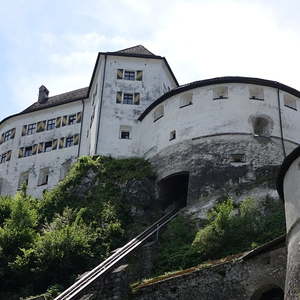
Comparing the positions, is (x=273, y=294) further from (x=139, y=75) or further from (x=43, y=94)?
(x=43, y=94)

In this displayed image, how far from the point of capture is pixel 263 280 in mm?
21453

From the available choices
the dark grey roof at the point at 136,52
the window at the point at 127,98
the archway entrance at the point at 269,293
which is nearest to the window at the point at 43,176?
the window at the point at 127,98

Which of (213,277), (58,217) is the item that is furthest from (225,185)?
(213,277)

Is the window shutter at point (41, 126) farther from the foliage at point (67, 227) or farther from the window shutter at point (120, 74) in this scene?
the foliage at point (67, 227)

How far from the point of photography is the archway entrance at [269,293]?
70.3ft

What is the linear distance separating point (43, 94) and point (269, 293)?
41285mm

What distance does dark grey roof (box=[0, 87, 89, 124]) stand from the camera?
53.0 m

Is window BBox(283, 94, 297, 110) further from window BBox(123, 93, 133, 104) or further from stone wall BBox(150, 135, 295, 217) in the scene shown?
window BBox(123, 93, 133, 104)

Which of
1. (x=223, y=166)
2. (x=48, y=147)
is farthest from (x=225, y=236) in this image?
(x=48, y=147)

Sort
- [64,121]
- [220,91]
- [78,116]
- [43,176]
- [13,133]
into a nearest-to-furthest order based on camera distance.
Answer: [220,91]
[43,176]
[78,116]
[64,121]
[13,133]

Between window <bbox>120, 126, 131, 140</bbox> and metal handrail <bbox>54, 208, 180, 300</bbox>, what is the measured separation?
9888 mm

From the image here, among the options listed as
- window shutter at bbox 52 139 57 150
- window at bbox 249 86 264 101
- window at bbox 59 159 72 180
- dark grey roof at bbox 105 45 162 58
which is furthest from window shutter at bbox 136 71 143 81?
window at bbox 249 86 264 101

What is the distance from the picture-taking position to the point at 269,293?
21688 millimetres

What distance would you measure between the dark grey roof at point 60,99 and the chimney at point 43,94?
0.45 m
